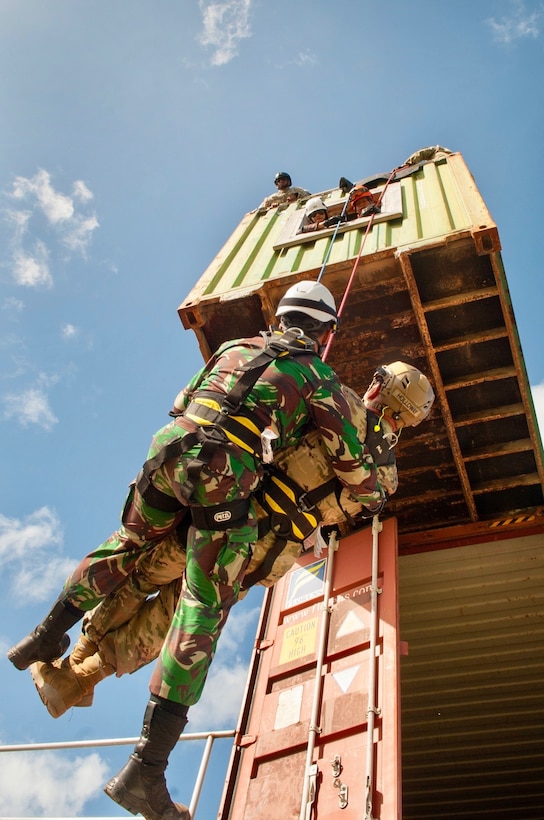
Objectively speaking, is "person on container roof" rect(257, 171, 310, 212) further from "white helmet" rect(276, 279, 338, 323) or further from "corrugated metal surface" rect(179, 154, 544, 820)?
"white helmet" rect(276, 279, 338, 323)

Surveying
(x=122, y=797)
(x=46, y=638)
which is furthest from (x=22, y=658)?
(x=122, y=797)

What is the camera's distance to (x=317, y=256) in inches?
251

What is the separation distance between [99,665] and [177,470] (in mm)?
1392

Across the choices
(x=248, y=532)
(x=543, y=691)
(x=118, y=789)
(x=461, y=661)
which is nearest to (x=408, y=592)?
(x=461, y=661)

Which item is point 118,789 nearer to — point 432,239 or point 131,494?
point 131,494

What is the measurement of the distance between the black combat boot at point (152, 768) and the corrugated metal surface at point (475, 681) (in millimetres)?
4235

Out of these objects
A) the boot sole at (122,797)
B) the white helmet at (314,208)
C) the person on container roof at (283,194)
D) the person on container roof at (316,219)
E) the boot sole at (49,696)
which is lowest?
the boot sole at (122,797)

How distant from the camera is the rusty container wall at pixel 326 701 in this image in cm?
412

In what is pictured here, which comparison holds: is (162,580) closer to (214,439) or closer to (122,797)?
(214,439)

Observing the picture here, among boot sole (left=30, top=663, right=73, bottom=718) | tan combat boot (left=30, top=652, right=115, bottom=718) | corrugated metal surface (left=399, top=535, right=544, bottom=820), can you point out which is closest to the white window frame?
corrugated metal surface (left=399, top=535, right=544, bottom=820)

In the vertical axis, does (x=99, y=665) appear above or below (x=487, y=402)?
below

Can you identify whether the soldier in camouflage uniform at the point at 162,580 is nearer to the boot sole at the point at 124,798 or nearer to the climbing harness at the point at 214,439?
the climbing harness at the point at 214,439

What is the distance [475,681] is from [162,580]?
415cm

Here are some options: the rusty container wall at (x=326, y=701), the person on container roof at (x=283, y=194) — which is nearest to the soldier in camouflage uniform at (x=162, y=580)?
the rusty container wall at (x=326, y=701)
